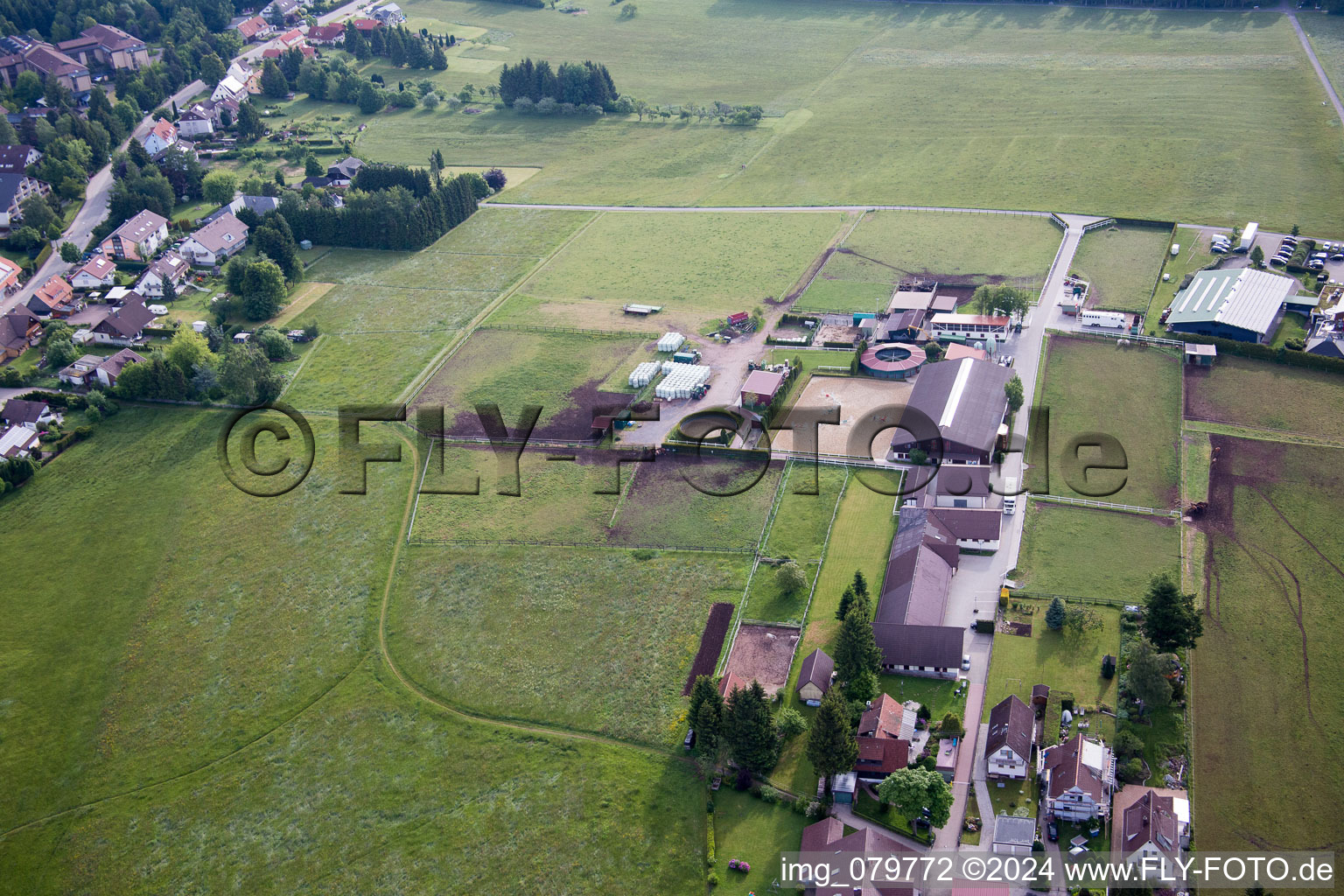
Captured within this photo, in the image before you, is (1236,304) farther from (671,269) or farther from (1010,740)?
(1010,740)

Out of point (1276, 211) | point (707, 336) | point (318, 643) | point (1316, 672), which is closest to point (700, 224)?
point (707, 336)

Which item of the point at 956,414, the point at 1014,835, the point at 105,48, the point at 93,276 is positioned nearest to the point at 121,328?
the point at 93,276

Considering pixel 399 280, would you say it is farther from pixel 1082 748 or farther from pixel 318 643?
pixel 1082 748

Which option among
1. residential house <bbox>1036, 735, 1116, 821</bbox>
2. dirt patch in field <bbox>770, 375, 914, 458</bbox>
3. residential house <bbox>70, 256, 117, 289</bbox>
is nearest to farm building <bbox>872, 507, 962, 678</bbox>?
residential house <bbox>1036, 735, 1116, 821</bbox>

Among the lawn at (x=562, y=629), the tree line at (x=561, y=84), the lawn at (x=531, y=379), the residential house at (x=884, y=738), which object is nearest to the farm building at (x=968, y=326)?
the lawn at (x=531, y=379)

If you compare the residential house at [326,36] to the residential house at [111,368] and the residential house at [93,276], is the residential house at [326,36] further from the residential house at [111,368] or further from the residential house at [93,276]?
the residential house at [111,368]

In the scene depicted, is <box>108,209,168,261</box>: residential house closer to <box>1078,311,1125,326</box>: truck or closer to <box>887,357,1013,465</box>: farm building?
<box>887,357,1013,465</box>: farm building
